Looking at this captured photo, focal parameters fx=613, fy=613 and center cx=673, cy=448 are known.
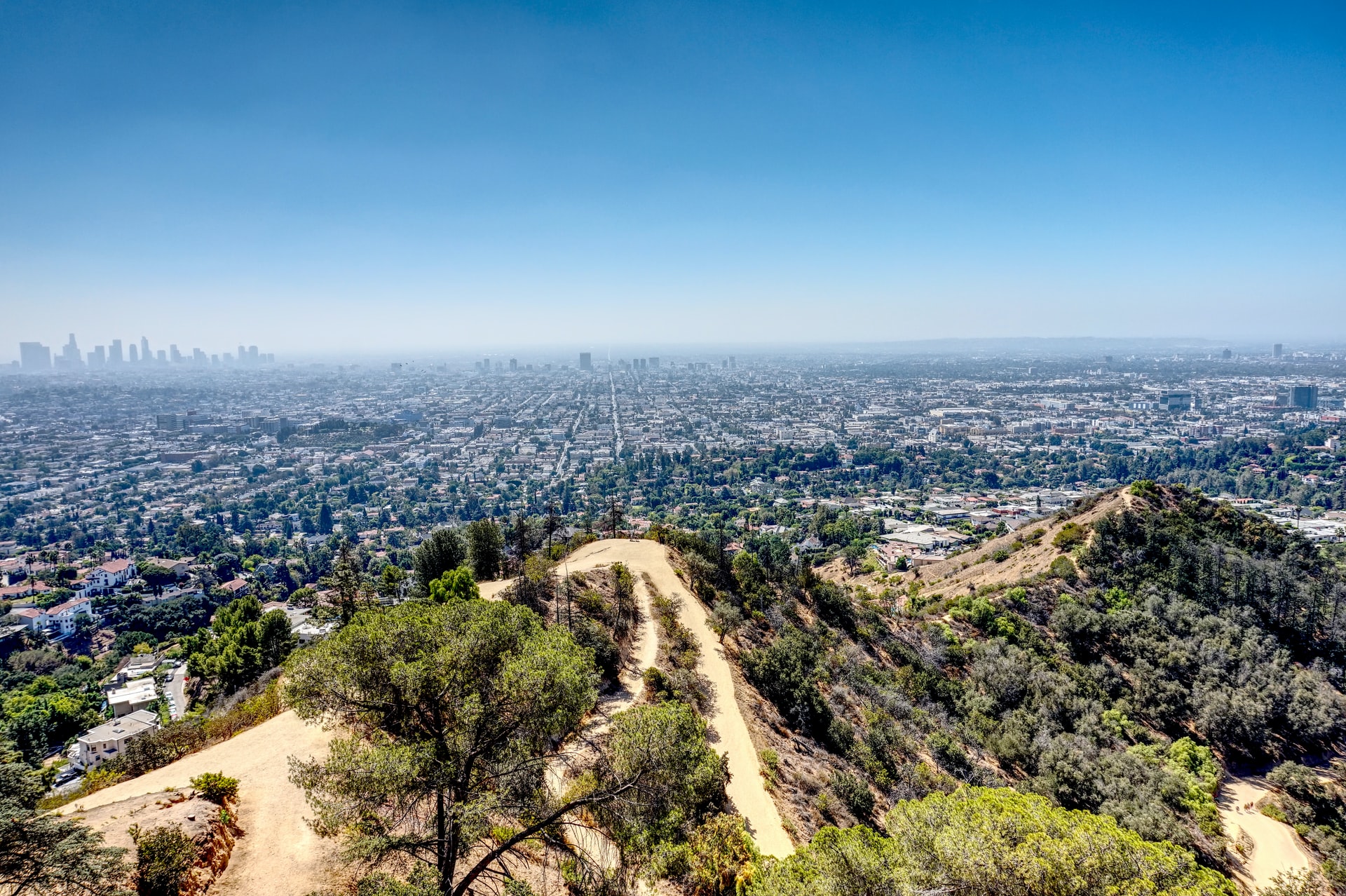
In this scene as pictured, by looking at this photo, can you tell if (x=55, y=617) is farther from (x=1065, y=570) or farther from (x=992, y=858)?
(x=1065, y=570)

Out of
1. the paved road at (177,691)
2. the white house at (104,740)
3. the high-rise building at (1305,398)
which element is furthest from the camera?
the high-rise building at (1305,398)

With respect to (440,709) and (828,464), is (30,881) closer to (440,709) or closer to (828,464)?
(440,709)

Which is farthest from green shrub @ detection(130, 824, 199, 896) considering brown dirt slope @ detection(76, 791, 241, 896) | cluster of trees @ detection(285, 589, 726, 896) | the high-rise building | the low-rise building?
the high-rise building

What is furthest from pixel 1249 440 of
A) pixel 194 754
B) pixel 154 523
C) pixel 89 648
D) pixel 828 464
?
pixel 154 523

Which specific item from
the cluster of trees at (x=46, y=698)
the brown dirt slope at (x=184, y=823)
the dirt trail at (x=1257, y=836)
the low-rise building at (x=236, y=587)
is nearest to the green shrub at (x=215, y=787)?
the brown dirt slope at (x=184, y=823)

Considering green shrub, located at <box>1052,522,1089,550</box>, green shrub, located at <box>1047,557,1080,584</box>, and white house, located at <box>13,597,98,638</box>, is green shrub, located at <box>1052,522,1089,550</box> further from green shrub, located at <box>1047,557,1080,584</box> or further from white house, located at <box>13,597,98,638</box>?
white house, located at <box>13,597,98,638</box>

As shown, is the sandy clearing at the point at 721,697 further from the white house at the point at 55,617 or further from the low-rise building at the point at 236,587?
the white house at the point at 55,617

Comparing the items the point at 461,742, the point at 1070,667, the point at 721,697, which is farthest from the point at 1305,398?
the point at 461,742
